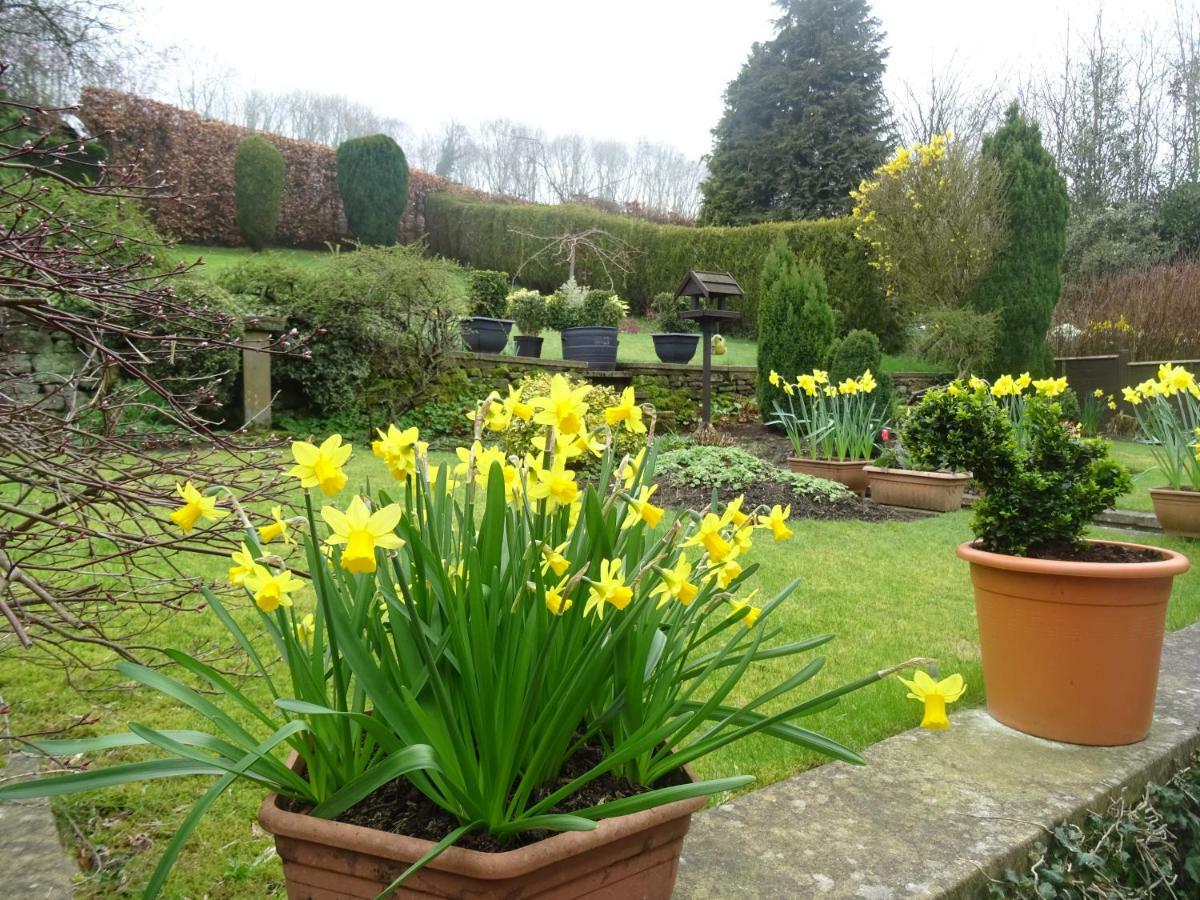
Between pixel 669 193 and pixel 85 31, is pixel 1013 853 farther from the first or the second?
pixel 669 193

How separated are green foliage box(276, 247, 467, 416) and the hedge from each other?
6.39m

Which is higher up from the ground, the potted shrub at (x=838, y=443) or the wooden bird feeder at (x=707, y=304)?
the wooden bird feeder at (x=707, y=304)

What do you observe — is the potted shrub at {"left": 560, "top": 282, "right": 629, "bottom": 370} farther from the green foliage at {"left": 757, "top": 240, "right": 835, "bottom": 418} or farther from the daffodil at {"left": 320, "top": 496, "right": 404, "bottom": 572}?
the daffodil at {"left": 320, "top": 496, "right": 404, "bottom": 572}

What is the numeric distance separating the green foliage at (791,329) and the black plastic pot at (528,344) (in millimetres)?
3160

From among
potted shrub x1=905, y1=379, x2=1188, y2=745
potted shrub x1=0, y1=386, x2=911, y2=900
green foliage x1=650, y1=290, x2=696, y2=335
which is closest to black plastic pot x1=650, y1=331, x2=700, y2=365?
green foliage x1=650, y1=290, x2=696, y2=335

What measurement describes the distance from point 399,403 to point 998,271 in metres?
8.89

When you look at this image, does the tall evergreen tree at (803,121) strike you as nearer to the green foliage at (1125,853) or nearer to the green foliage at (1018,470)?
the green foliage at (1018,470)

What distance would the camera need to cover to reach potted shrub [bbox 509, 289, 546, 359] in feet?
36.5

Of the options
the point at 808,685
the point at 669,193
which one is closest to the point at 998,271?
the point at 808,685

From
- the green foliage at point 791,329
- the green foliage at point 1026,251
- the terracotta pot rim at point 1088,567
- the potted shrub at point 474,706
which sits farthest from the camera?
the green foliage at point 1026,251

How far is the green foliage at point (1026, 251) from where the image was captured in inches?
445

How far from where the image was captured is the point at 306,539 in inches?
42.4

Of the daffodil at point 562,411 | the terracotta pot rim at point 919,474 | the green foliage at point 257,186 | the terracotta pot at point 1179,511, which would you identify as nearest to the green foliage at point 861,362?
the terracotta pot rim at point 919,474

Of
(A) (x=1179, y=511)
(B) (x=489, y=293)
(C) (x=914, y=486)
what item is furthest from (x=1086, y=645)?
(B) (x=489, y=293)
